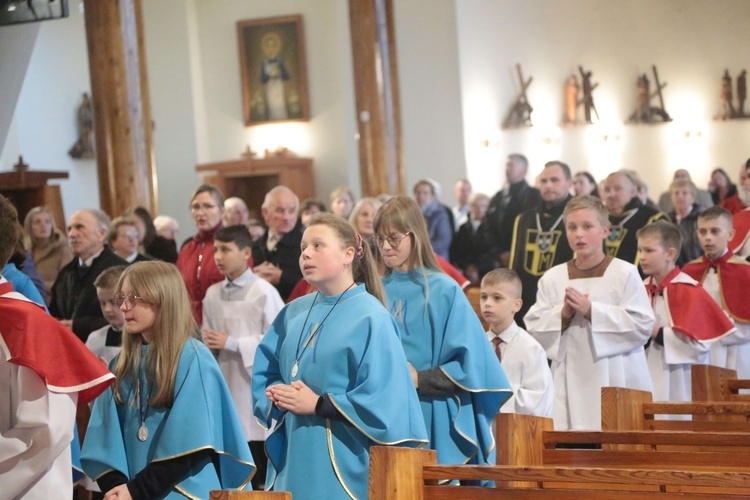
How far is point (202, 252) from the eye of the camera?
6.62m

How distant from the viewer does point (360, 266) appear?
3822 millimetres

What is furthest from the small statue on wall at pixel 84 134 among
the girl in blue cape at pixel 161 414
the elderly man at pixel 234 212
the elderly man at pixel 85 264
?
the girl in blue cape at pixel 161 414

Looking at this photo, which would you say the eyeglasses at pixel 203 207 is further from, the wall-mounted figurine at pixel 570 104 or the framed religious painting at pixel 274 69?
the wall-mounted figurine at pixel 570 104

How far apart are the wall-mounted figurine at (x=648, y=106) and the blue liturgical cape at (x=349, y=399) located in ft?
57.1

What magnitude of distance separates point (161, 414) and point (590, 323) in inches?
106

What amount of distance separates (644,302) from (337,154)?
1264 centimetres

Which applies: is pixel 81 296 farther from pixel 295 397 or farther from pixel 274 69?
pixel 274 69

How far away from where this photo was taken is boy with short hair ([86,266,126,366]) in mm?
5207

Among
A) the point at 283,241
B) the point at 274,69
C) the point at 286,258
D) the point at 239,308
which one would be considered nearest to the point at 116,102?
the point at 283,241

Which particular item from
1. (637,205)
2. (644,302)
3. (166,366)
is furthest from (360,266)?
(637,205)

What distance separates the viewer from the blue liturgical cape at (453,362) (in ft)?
13.5

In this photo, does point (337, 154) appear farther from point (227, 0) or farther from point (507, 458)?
point (507, 458)

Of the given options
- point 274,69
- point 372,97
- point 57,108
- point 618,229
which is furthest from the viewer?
point 274,69

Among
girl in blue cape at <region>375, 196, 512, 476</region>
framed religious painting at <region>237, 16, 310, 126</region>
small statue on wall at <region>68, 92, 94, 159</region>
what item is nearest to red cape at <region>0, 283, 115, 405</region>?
girl in blue cape at <region>375, 196, 512, 476</region>
